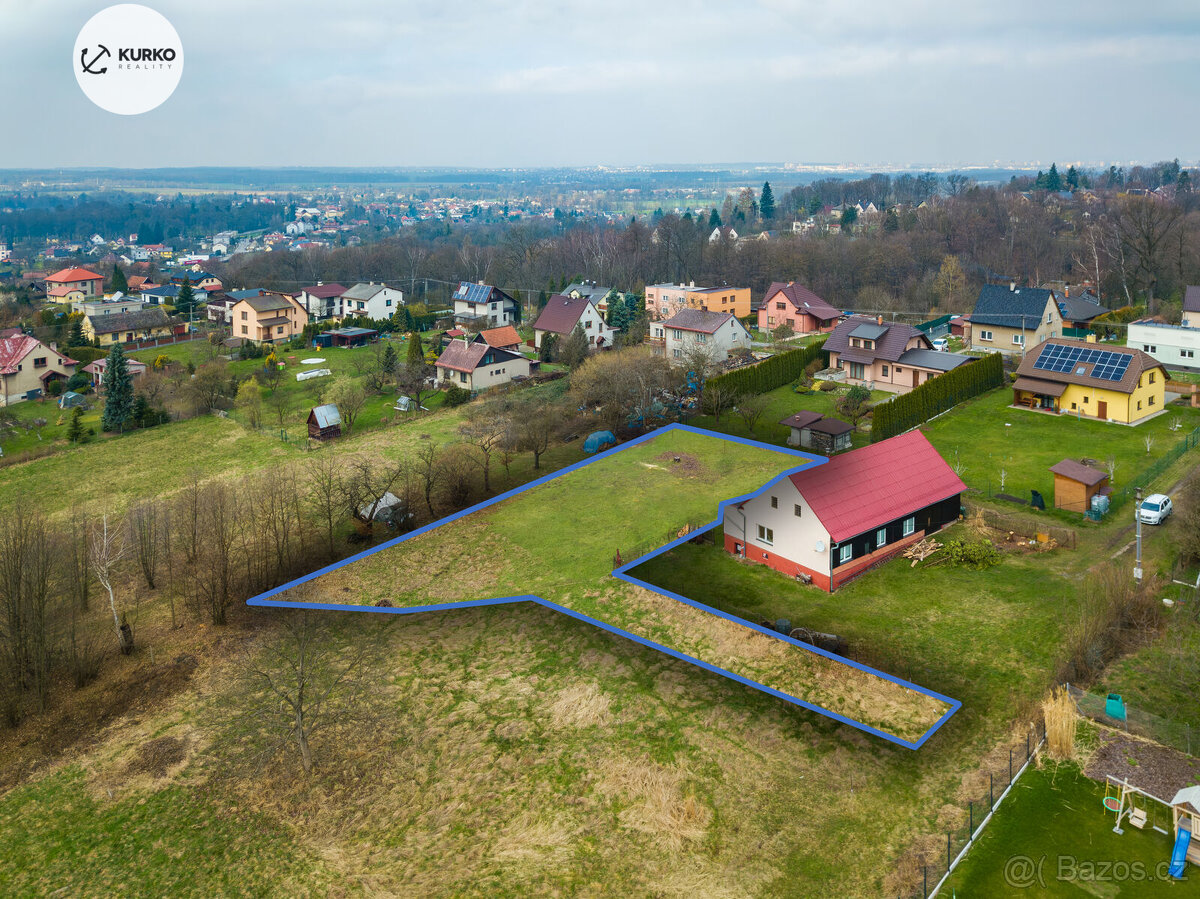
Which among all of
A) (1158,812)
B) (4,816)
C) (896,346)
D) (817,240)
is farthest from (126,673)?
(817,240)

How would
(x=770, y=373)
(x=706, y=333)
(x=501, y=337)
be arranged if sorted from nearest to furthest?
(x=770, y=373) < (x=706, y=333) < (x=501, y=337)

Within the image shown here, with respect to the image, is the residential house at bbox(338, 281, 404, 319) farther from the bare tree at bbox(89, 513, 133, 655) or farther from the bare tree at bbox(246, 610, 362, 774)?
the bare tree at bbox(246, 610, 362, 774)

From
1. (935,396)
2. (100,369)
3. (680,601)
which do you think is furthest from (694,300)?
A: (680,601)

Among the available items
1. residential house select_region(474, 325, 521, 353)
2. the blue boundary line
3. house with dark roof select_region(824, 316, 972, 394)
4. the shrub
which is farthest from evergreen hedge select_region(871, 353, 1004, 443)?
residential house select_region(474, 325, 521, 353)

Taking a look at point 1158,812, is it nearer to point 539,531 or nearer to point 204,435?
point 539,531

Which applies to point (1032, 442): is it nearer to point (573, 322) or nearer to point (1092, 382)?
point (1092, 382)

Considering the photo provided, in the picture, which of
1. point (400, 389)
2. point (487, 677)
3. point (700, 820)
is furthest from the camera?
point (400, 389)

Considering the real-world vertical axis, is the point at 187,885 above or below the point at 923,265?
below
